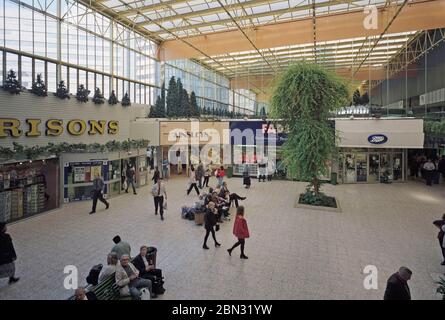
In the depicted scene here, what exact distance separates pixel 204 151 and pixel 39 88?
1181 centimetres

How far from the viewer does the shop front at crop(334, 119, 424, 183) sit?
17.5m

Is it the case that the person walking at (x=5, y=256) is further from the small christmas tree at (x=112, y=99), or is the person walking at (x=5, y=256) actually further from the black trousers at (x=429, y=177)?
the black trousers at (x=429, y=177)

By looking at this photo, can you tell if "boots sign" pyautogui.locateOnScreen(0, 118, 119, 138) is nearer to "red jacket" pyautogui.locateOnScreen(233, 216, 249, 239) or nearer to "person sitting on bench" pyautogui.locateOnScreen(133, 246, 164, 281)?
"person sitting on bench" pyautogui.locateOnScreen(133, 246, 164, 281)

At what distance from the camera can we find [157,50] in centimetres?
2555

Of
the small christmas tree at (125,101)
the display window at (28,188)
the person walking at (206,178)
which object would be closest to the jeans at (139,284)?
the display window at (28,188)

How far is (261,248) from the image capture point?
814cm

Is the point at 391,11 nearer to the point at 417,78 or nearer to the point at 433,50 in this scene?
the point at 433,50

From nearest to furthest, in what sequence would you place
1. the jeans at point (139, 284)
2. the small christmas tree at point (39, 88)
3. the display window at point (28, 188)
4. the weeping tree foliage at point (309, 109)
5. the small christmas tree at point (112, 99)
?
1. the jeans at point (139, 284)
2. the display window at point (28, 188)
3. the weeping tree foliage at point (309, 109)
4. the small christmas tree at point (39, 88)
5. the small christmas tree at point (112, 99)

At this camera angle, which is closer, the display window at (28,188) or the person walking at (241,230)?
the person walking at (241,230)

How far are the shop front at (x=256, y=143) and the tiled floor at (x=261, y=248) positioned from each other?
704 centimetres

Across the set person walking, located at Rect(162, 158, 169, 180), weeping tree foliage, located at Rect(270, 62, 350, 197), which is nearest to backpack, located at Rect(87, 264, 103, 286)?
weeping tree foliage, located at Rect(270, 62, 350, 197)

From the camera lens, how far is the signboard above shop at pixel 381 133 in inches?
669

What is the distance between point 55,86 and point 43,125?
2879mm
